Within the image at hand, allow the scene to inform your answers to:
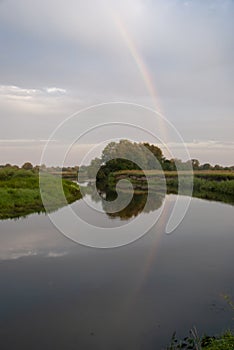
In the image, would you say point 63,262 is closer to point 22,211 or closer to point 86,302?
point 86,302

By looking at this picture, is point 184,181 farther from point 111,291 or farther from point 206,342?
point 206,342

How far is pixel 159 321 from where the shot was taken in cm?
366

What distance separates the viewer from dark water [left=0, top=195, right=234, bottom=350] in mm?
3410

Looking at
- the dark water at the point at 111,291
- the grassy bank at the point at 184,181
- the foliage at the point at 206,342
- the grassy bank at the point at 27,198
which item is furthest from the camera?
the grassy bank at the point at 184,181

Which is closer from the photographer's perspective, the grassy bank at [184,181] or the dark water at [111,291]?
the dark water at [111,291]

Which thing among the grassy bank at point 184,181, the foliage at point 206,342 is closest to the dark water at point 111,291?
the foliage at point 206,342

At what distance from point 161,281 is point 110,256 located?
151 cm

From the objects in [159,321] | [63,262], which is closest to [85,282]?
[63,262]

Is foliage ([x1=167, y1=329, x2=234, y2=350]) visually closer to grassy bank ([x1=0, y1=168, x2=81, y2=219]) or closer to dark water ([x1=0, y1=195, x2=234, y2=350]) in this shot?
dark water ([x1=0, y1=195, x2=234, y2=350])

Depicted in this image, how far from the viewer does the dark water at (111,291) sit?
3410 millimetres

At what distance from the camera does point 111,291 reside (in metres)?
4.51

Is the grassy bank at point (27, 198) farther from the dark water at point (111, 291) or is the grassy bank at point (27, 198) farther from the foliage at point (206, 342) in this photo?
the foliage at point (206, 342)

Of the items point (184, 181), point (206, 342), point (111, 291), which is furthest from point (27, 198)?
point (184, 181)

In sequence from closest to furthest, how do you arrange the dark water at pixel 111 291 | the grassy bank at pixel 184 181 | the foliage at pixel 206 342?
the foliage at pixel 206 342 → the dark water at pixel 111 291 → the grassy bank at pixel 184 181
